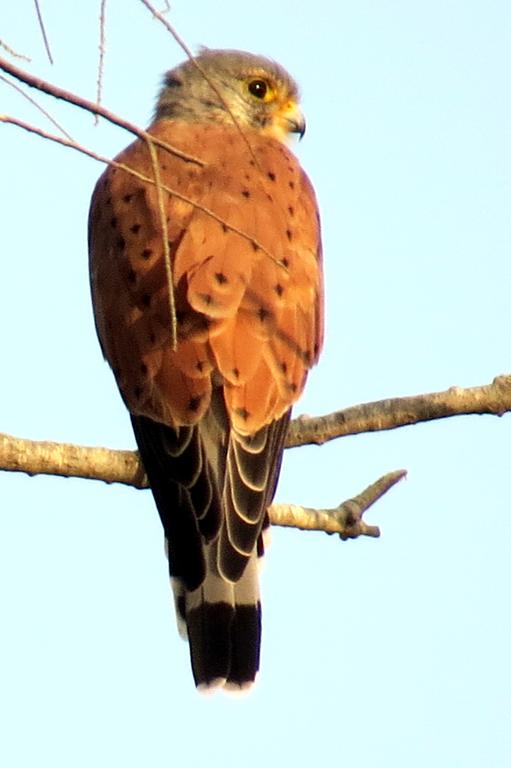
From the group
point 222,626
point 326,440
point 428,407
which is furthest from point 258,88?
point 222,626

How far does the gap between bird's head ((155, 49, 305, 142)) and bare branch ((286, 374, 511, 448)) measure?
7.17 ft

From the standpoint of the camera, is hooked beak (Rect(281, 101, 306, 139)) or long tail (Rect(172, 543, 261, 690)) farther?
hooked beak (Rect(281, 101, 306, 139))

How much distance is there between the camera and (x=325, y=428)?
13.4 feet

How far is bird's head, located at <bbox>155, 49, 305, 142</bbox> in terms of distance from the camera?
5.84 m

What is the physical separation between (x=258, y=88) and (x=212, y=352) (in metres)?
2.20

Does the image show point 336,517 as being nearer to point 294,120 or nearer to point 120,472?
point 120,472

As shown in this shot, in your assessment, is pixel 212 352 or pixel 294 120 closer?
pixel 212 352

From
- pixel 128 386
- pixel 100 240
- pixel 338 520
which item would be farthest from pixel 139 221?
pixel 338 520

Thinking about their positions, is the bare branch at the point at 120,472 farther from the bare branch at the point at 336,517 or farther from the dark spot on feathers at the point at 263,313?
the dark spot on feathers at the point at 263,313

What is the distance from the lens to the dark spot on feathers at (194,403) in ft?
13.5

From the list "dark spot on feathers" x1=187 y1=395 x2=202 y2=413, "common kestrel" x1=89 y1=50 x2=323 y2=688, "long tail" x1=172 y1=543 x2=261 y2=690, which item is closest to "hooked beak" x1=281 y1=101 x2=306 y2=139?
"common kestrel" x1=89 y1=50 x2=323 y2=688

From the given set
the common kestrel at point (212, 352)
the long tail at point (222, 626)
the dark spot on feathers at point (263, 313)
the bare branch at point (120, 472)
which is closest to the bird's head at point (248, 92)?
the common kestrel at point (212, 352)

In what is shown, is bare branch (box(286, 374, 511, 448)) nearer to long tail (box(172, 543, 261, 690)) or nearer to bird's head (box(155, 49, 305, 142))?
long tail (box(172, 543, 261, 690))

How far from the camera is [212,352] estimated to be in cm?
411
